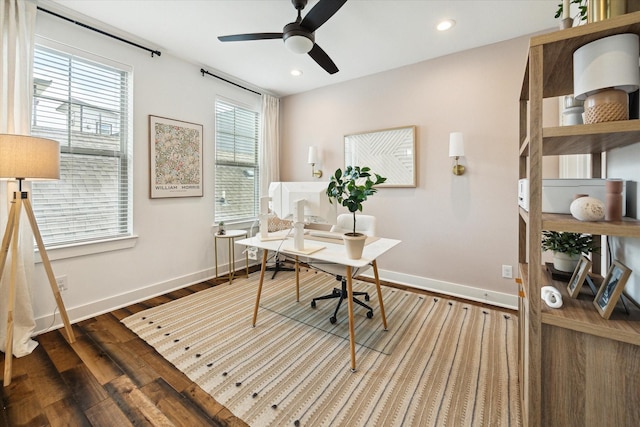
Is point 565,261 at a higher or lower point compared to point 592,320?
higher

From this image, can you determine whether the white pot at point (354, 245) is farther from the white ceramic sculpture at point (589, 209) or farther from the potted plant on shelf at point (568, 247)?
the white ceramic sculpture at point (589, 209)

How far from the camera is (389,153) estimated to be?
332 centimetres

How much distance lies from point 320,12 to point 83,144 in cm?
234

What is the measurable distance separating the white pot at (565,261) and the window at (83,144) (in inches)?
134

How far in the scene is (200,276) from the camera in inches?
131

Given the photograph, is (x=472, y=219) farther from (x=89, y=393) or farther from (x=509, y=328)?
(x=89, y=393)

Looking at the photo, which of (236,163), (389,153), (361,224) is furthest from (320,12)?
(236,163)

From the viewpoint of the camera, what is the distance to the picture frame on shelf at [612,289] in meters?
0.83

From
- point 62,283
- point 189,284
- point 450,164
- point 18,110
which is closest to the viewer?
point 18,110

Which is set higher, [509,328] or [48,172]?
[48,172]

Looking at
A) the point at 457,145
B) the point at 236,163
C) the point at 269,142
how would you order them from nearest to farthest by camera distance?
the point at 457,145 → the point at 236,163 → the point at 269,142

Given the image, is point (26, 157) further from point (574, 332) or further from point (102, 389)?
point (574, 332)

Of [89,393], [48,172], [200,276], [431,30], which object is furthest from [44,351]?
[431,30]

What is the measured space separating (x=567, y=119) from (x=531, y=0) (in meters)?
1.55
